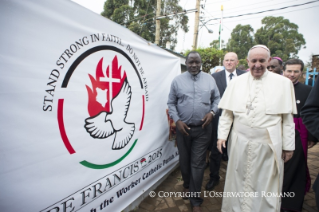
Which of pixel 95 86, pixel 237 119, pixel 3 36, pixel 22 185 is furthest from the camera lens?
pixel 237 119

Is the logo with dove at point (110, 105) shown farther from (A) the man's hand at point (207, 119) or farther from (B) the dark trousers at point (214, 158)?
(B) the dark trousers at point (214, 158)

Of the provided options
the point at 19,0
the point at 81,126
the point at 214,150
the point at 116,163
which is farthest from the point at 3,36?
the point at 214,150

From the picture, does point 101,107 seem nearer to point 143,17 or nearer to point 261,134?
point 261,134

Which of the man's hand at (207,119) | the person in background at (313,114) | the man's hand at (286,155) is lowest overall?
the man's hand at (286,155)

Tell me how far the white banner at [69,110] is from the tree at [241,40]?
41.6 metres

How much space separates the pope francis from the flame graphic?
1.27m

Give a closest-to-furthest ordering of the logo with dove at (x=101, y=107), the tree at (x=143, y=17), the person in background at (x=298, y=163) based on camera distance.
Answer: the logo with dove at (x=101, y=107) < the person in background at (x=298, y=163) < the tree at (x=143, y=17)

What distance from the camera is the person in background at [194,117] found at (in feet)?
7.47

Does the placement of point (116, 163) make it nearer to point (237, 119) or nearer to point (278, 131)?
point (237, 119)

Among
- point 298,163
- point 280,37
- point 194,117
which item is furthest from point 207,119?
point 280,37

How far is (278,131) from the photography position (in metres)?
1.79

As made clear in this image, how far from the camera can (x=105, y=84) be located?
5.83 ft

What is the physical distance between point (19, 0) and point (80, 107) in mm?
811

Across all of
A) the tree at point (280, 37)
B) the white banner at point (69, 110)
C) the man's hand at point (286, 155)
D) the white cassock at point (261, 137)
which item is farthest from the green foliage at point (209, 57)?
the tree at point (280, 37)
